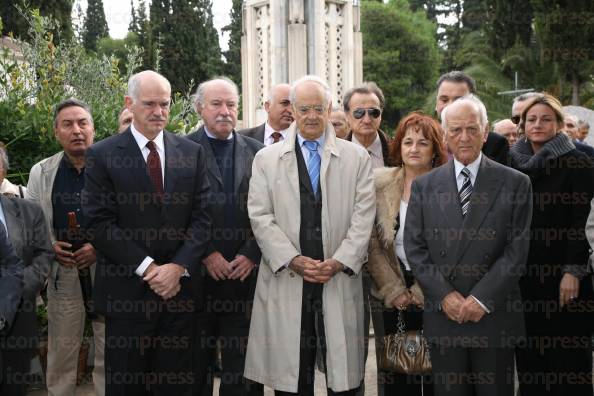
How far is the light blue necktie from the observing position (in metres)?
4.22

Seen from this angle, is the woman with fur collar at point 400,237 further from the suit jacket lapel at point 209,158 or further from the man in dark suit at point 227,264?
the suit jacket lapel at point 209,158

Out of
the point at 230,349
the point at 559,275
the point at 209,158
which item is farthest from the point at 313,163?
the point at 559,275

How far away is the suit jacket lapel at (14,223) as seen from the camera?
4094 mm

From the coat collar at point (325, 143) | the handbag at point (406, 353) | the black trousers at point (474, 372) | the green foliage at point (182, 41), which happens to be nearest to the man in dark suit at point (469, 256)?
the black trousers at point (474, 372)

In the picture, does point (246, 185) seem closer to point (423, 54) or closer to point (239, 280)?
point (239, 280)

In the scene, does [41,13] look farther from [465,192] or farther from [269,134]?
[465,192]

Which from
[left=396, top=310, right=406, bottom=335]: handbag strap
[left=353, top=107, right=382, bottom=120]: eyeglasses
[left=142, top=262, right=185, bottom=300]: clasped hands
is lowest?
[left=396, top=310, right=406, bottom=335]: handbag strap

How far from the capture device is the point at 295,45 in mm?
11414

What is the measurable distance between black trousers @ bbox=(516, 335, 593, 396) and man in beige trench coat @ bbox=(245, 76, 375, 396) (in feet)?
4.21

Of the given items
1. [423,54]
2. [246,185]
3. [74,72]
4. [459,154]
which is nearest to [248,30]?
[74,72]

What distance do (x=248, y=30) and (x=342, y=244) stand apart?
8.78 m

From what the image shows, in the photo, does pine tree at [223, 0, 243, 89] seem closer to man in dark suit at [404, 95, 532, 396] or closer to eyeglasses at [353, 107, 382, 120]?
eyeglasses at [353, 107, 382, 120]

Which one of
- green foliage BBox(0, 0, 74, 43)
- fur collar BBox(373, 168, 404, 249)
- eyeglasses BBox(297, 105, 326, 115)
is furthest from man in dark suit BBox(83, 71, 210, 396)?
green foliage BBox(0, 0, 74, 43)

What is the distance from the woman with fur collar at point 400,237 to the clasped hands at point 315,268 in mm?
377
